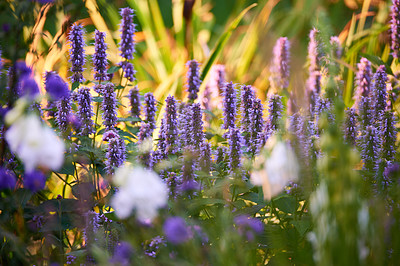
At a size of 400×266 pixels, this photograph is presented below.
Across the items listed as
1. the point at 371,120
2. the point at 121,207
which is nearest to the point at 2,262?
the point at 121,207

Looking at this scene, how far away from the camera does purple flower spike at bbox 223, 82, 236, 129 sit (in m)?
2.09

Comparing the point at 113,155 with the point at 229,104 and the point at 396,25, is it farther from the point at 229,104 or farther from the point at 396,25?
the point at 396,25

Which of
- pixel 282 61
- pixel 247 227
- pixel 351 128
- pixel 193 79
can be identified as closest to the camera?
pixel 247 227

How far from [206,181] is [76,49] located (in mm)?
927

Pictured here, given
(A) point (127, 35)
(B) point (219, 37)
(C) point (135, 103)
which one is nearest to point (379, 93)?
(C) point (135, 103)

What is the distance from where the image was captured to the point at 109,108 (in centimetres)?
201

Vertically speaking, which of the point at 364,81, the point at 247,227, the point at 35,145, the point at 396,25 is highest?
the point at 396,25

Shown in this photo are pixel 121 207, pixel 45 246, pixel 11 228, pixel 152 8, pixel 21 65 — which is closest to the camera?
pixel 121 207

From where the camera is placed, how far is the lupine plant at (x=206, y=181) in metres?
0.89

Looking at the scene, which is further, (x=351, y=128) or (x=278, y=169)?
(x=351, y=128)

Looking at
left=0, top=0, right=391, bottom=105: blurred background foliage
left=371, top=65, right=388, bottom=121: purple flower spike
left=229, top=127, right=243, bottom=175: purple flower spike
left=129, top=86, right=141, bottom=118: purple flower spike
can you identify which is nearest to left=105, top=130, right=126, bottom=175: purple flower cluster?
left=229, top=127, right=243, bottom=175: purple flower spike

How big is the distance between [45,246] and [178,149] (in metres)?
0.71

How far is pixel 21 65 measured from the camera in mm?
1532

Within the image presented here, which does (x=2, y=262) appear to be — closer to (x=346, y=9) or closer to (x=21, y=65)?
(x=21, y=65)
